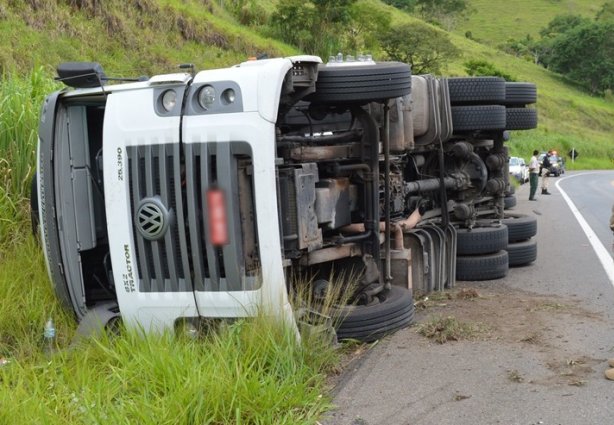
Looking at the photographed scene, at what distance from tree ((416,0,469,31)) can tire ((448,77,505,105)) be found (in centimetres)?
9597

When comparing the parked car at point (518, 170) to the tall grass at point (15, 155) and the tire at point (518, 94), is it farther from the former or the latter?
the tall grass at point (15, 155)

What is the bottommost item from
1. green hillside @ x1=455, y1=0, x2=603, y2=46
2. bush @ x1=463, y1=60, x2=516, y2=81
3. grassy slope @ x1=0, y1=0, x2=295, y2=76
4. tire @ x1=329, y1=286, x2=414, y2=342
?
tire @ x1=329, y1=286, x2=414, y2=342

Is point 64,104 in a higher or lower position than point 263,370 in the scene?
higher

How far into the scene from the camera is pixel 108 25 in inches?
834

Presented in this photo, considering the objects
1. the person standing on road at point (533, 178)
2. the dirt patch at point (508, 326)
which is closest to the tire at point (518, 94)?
the dirt patch at point (508, 326)

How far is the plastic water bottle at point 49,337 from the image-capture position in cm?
538

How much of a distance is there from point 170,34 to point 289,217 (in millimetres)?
20836

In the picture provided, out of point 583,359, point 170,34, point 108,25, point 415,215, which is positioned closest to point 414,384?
point 583,359

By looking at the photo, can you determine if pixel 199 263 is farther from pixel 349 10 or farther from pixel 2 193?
pixel 349 10

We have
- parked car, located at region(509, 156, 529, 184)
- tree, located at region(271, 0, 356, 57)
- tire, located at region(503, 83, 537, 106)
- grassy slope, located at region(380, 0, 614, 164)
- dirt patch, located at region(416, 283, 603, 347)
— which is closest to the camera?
dirt patch, located at region(416, 283, 603, 347)

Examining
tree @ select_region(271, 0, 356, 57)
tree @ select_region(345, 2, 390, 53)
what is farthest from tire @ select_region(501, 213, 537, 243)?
tree @ select_region(345, 2, 390, 53)

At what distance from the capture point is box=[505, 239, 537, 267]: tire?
909 cm

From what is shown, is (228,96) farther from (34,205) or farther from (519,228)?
(519,228)

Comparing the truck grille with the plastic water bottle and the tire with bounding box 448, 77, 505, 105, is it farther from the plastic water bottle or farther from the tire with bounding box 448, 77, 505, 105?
the tire with bounding box 448, 77, 505, 105
